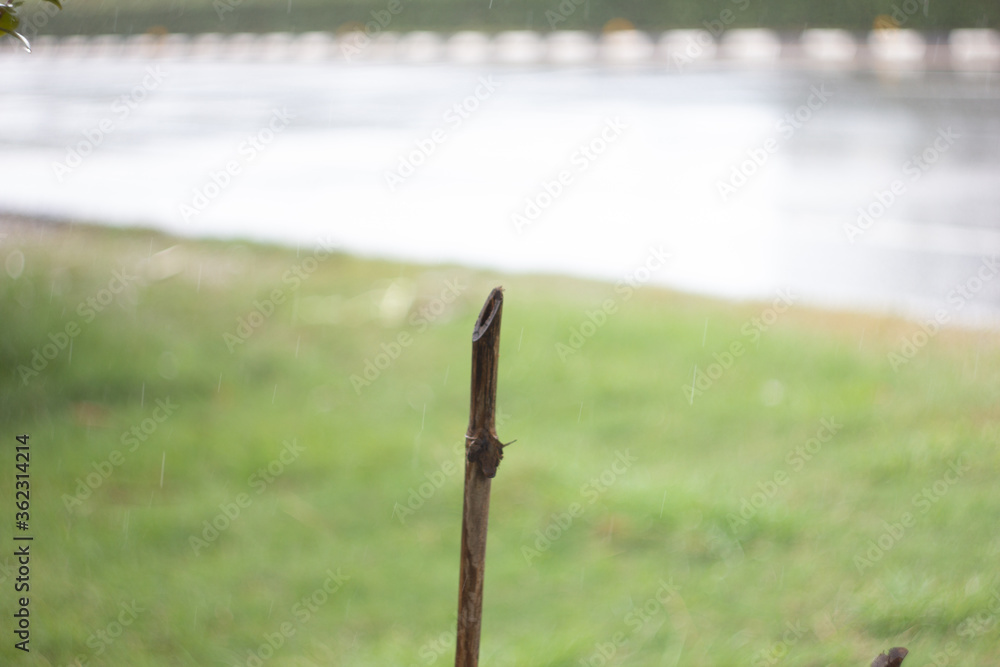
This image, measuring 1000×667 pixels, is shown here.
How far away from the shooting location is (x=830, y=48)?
1225cm

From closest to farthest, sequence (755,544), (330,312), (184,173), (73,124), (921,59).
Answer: (755,544) → (330,312) → (184,173) → (73,124) → (921,59)

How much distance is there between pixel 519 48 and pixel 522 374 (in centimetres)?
1053

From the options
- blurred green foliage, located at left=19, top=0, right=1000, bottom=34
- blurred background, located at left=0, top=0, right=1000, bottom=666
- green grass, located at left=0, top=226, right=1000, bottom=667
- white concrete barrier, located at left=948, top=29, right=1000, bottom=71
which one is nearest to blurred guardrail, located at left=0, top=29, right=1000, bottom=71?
white concrete barrier, located at left=948, top=29, right=1000, bottom=71

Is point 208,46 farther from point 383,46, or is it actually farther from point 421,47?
point 421,47

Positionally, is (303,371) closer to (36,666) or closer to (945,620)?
(36,666)

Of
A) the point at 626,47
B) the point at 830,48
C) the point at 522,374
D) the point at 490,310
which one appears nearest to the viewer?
the point at 490,310

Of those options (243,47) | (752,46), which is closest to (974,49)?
(752,46)

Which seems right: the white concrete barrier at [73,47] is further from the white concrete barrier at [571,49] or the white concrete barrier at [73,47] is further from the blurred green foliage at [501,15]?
the white concrete barrier at [571,49]

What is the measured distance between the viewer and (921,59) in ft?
39.1

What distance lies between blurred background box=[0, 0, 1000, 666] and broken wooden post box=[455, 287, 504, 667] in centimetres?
102

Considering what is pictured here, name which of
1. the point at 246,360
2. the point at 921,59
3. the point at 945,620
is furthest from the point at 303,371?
the point at 921,59

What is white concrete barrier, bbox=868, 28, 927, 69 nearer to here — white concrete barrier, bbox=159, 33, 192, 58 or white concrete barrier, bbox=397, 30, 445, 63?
white concrete barrier, bbox=397, 30, 445, 63

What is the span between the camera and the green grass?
2.70 meters

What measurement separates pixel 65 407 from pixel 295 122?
669cm
